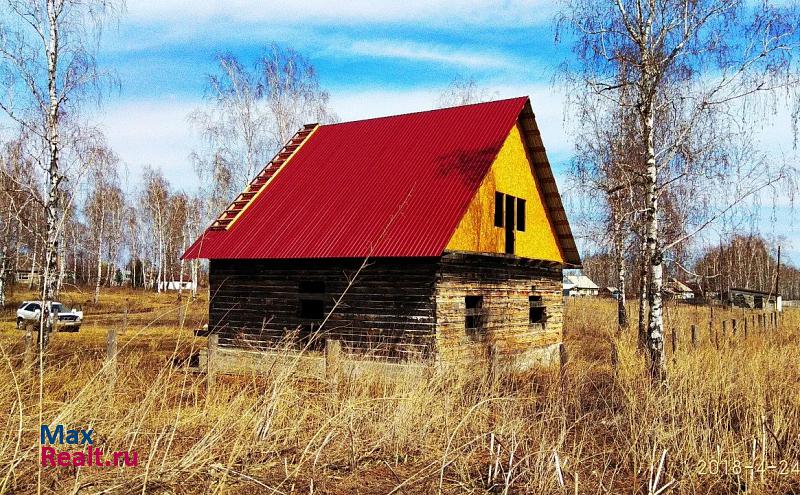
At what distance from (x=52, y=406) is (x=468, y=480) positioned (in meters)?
4.12

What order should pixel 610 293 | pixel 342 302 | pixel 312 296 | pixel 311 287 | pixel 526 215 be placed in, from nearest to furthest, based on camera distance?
pixel 342 302 < pixel 312 296 < pixel 311 287 < pixel 526 215 < pixel 610 293

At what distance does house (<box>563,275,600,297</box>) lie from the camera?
89188mm

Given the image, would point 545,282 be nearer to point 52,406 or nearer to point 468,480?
point 468,480

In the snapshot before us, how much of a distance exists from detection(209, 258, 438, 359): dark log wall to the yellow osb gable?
1434 mm

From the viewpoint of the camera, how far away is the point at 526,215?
1655 centimetres

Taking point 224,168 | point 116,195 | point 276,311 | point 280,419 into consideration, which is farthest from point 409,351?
point 116,195

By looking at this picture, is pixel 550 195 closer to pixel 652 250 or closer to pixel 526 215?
pixel 526 215

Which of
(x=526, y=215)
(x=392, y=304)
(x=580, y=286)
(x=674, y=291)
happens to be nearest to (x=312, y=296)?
(x=392, y=304)

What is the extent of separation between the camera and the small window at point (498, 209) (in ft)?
49.0

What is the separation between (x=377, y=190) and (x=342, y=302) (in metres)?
3.04

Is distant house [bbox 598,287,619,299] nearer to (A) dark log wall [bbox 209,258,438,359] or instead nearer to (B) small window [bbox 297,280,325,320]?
(B) small window [bbox 297,280,325,320]

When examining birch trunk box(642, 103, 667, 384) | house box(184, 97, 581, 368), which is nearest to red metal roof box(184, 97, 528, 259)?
house box(184, 97, 581, 368)

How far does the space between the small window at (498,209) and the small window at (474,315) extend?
6.52 ft

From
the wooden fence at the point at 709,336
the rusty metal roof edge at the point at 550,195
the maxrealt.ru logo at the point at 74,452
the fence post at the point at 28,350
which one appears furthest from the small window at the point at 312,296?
the maxrealt.ru logo at the point at 74,452
